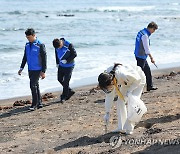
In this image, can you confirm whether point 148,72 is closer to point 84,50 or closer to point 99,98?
point 99,98

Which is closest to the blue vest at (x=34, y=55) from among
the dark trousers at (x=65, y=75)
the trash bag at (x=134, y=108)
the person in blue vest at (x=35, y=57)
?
the person in blue vest at (x=35, y=57)

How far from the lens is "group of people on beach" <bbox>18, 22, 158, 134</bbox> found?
5.96m

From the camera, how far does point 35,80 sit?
8914 mm

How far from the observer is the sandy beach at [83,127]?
573cm

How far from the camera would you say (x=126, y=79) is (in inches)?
235

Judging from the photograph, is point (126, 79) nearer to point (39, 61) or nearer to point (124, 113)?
point (124, 113)

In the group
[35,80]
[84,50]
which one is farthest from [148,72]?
[84,50]

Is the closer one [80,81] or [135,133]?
[135,133]

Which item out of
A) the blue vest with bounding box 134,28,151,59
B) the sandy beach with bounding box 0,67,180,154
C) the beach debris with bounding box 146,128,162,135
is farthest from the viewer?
the blue vest with bounding box 134,28,151,59

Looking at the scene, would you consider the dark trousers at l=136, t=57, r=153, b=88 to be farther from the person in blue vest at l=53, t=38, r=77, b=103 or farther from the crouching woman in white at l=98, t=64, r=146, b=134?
the crouching woman in white at l=98, t=64, r=146, b=134

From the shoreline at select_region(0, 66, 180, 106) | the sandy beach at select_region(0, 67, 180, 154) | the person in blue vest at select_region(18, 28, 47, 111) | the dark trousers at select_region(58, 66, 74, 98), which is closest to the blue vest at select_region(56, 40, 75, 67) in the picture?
the dark trousers at select_region(58, 66, 74, 98)

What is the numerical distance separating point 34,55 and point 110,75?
3.26m

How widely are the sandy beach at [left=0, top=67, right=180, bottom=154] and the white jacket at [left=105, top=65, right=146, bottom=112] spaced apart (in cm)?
62

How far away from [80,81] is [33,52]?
169 inches
